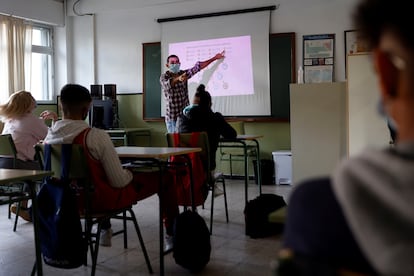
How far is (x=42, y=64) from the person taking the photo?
310 inches

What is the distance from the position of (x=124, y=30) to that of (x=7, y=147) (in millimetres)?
3983

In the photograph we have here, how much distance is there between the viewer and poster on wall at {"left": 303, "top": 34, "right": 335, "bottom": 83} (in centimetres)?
625

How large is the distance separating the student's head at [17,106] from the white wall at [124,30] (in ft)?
10.8

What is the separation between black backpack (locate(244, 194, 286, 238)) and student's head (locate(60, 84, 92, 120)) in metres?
1.60

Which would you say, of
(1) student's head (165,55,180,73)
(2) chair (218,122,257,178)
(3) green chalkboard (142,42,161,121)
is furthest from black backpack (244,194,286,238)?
(3) green chalkboard (142,42,161,121)

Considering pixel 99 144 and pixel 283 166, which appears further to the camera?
pixel 283 166

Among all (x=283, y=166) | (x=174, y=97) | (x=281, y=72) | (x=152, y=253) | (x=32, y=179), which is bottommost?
(x=152, y=253)

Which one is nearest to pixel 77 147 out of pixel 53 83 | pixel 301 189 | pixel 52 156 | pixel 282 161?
pixel 52 156

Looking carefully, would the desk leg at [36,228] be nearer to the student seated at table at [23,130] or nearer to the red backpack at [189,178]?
the red backpack at [189,178]

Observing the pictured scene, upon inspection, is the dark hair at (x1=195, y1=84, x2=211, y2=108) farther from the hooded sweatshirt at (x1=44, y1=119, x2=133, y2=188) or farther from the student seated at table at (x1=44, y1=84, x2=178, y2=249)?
the hooded sweatshirt at (x1=44, y1=119, x2=133, y2=188)

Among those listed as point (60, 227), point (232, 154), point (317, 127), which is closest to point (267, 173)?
point (232, 154)

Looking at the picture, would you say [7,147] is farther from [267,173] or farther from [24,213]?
[267,173]

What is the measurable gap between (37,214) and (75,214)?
0.63 ft

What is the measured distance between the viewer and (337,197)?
65 cm
